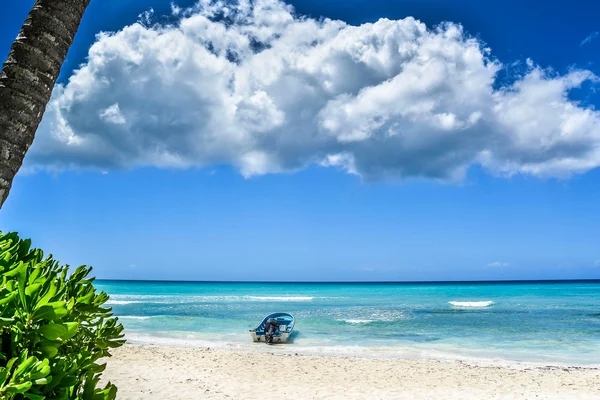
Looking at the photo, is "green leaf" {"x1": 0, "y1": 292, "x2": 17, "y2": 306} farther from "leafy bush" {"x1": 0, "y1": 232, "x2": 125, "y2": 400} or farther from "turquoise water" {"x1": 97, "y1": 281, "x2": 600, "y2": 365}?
"turquoise water" {"x1": 97, "y1": 281, "x2": 600, "y2": 365}

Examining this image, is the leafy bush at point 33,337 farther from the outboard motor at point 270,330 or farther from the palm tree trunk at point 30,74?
the outboard motor at point 270,330

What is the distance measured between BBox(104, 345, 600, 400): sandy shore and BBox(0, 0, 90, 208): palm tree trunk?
809 cm

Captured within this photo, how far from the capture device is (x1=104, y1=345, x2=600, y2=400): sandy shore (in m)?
10.6

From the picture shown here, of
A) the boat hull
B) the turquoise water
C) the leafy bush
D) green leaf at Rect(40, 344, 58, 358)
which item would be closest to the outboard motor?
the boat hull

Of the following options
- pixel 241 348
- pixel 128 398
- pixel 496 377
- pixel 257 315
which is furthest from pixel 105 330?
pixel 257 315

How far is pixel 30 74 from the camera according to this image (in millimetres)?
2941

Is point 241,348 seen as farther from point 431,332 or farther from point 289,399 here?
point 431,332

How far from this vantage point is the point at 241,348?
60.7 ft

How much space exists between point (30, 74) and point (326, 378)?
11.2m

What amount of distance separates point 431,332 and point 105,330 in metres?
22.8

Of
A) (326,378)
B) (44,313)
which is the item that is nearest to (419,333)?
(326,378)

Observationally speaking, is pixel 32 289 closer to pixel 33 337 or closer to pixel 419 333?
pixel 33 337

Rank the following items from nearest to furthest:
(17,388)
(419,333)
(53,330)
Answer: (17,388)
(53,330)
(419,333)

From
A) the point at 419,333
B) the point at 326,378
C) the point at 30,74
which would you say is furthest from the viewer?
the point at 419,333
